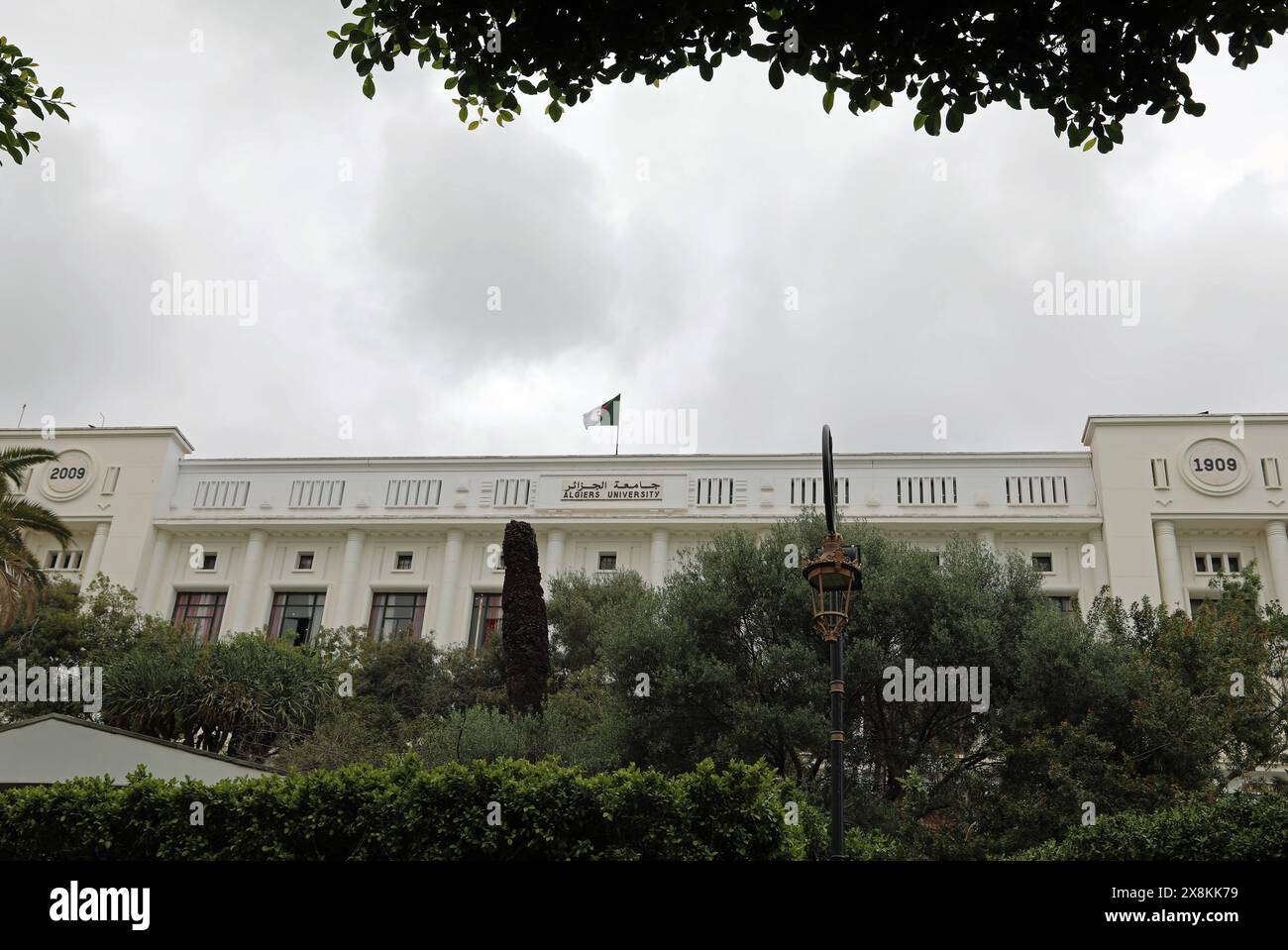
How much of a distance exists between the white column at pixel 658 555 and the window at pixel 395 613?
388 inches

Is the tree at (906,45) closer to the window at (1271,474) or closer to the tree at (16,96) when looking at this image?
the tree at (16,96)

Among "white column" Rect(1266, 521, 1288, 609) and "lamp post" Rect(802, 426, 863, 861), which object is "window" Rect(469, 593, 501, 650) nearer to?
"white column" Rect(1266, 521, 1288, 609)

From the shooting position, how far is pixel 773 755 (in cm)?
2316

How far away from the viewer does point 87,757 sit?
61.6 feet

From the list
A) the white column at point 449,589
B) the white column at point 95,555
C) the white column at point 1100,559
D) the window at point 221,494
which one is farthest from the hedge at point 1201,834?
the white column at point 95,555

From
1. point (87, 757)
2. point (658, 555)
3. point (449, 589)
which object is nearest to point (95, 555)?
point (449, 589)

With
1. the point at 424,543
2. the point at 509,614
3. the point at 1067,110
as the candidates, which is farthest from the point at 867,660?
the point at 424,543

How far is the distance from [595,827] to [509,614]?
1967cm

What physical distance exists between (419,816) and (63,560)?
4010 centimetres

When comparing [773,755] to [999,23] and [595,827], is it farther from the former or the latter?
[999,23]

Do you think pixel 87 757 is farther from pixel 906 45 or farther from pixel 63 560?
pixel 63 560

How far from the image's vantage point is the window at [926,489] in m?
44.3

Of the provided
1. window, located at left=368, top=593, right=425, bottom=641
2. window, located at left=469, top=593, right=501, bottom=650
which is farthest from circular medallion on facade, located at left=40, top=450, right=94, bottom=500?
window, located at left=469, top=593, right=501, bottom=650
